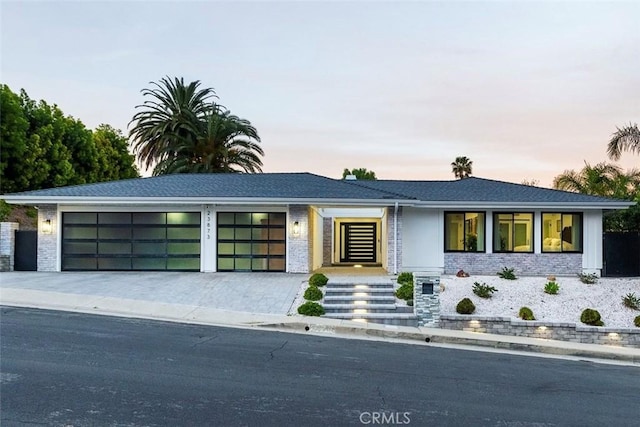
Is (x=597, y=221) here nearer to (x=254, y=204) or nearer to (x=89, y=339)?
(x=254, y=204)

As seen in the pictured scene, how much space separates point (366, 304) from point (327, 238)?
10.3 meters

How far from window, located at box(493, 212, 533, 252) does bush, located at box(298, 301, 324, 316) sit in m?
9.12

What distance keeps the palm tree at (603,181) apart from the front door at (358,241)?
422 inches

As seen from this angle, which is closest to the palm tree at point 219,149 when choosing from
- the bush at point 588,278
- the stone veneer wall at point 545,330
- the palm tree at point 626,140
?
the palm tree at point 626,140

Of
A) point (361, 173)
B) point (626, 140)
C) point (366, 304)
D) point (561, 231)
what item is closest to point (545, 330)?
point (366, 304)

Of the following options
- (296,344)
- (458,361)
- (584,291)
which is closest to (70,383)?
(296,344)

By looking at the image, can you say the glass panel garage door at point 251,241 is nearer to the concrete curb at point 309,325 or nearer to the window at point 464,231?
the concrete curb at point 309,325

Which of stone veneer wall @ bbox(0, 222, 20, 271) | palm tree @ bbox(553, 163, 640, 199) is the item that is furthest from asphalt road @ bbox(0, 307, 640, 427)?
palm tree @ bbox(553, 163, 640, 199)

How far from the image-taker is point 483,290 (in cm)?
1453

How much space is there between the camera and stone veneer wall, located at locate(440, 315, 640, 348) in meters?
11.8

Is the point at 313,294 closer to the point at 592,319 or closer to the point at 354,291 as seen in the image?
the point at 354,291

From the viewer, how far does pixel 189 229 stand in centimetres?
1820

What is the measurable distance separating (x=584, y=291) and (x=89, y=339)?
14138mm

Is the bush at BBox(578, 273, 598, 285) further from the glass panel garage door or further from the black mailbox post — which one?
the glass panel garage door
